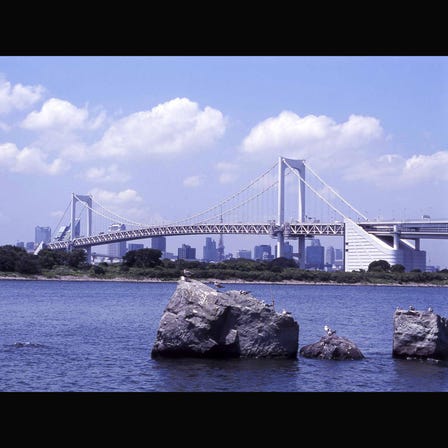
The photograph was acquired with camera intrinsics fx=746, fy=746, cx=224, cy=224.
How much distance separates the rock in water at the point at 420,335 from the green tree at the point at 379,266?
46.6 metres

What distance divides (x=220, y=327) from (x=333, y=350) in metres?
1.97

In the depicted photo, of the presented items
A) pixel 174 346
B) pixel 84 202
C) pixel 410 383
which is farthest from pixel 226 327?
pixel 84 202

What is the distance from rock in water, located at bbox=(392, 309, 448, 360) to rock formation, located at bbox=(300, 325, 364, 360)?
30.2 inches

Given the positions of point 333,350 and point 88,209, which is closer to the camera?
point 333,350

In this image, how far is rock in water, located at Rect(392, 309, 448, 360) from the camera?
40.7 feet

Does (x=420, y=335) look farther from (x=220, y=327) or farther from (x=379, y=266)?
(x=379, y=266)

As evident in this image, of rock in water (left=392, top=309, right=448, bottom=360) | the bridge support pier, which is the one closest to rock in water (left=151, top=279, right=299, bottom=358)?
rock in water (left=392, top=309, right=448, bottom=360)

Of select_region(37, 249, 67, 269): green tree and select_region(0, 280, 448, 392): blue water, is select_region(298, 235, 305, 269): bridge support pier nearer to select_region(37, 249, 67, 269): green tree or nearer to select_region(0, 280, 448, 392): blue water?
select_region(37, 249, 67, 269): green tree

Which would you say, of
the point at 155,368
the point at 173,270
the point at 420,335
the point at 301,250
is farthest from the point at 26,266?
the point at 420,335

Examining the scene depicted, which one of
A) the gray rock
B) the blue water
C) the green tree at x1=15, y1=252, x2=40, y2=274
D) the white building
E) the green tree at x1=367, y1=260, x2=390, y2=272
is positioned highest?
the white building

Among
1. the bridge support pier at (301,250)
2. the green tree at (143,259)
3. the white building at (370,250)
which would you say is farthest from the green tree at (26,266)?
the white building at (370,250)

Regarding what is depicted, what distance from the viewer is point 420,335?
41.8 ft

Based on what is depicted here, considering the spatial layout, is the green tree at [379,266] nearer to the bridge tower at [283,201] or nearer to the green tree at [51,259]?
the bridge tower at [283,201]
